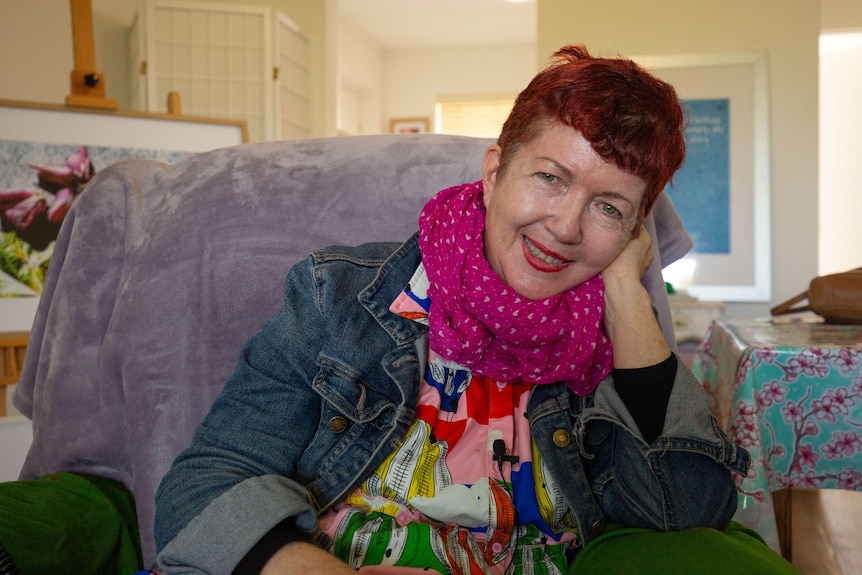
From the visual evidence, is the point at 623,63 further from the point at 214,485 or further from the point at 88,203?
the point at 88,203

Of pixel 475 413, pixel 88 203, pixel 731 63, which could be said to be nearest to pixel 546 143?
pixel 475 413

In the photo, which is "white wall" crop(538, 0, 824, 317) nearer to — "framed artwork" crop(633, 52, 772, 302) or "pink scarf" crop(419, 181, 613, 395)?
"framed artwork" crop(633, 52, 772, 302)

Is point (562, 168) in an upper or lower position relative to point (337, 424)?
upper

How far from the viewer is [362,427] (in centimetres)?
103

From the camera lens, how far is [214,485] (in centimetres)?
90

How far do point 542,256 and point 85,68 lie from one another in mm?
1811

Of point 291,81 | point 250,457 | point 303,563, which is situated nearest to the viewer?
point 303,563

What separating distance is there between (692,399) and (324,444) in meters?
0.50

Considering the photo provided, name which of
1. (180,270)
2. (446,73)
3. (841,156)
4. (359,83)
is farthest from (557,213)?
(841,156)

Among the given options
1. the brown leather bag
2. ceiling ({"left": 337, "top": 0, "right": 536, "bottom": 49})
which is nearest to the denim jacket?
the brown leather bag

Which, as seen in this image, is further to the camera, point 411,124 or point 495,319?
point 411,124

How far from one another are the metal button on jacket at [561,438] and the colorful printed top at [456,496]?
2.3 inches

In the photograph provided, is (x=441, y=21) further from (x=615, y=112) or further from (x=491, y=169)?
(x=615, y=112)

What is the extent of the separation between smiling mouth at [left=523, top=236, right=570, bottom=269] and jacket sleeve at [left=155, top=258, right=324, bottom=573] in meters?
0.30
